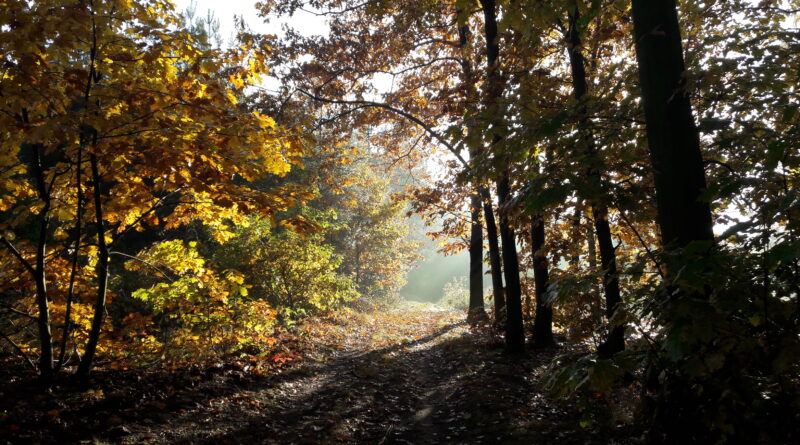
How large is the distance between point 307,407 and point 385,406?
4.16ft

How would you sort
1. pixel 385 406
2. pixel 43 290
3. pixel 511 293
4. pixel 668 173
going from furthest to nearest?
pixel 511 293 < pixel 385 406 < pixel 43 290 < pixel 668 173

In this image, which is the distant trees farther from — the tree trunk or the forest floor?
the tree trunk

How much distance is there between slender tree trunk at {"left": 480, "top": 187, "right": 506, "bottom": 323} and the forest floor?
263 centimetres

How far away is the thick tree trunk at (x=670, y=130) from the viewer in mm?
3193

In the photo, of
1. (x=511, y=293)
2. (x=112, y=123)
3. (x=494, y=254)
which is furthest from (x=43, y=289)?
(x=494, y=254)

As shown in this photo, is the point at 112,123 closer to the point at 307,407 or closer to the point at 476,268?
the point at 307,407

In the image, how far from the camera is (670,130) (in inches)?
129

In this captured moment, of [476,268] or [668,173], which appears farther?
[476,268]

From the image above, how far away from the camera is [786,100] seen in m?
3.38

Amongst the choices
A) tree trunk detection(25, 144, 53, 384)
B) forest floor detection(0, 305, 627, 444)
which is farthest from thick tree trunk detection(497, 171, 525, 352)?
tree trunk detection(25, 144, 53, 384)

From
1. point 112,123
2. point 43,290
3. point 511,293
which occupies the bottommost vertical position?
point 511,293

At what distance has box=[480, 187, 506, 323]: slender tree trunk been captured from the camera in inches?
429

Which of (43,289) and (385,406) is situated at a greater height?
(43,289)

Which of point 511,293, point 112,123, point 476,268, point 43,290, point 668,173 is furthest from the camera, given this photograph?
point 476,268
